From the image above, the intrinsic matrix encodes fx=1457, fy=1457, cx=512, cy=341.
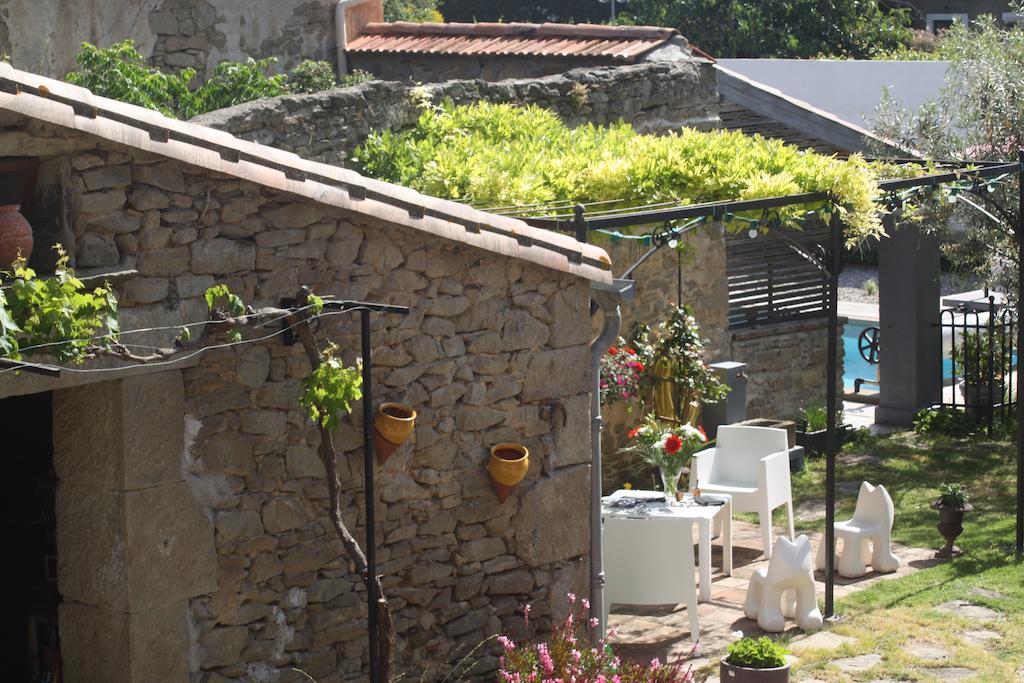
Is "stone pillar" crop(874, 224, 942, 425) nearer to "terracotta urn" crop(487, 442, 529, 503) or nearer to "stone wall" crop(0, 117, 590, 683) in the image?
"stone wall" crop(0, 117, 590, 683)

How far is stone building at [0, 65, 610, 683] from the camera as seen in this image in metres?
5.84

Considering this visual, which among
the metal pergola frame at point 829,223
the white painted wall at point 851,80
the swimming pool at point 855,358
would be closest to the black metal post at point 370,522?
the metal pergola frame at point 829,223

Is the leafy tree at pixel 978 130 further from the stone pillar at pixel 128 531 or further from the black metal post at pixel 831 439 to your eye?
the stone pillar at pixel 128 531

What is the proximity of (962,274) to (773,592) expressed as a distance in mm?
6399

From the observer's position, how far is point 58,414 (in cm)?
616

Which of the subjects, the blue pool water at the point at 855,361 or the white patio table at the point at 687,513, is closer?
Result: the white patio table at the point at 687,513

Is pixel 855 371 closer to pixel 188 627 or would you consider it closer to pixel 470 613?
pixel 470 613

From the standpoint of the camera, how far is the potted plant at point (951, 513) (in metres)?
9.84

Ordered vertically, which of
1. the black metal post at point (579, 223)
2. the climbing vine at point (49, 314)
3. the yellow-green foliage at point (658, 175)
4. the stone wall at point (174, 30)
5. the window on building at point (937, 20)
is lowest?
the climbing vine at point (49, 314)

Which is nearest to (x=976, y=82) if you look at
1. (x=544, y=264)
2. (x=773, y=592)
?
(x=773, y=592)

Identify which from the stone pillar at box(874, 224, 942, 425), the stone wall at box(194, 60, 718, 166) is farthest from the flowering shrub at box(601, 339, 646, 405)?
the stone pillar at box(874, 224, 942, 425)

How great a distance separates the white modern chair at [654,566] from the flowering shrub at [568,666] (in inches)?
48.6

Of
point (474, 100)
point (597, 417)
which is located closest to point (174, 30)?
point (474, 100)

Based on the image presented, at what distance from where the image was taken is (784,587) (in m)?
8.42
